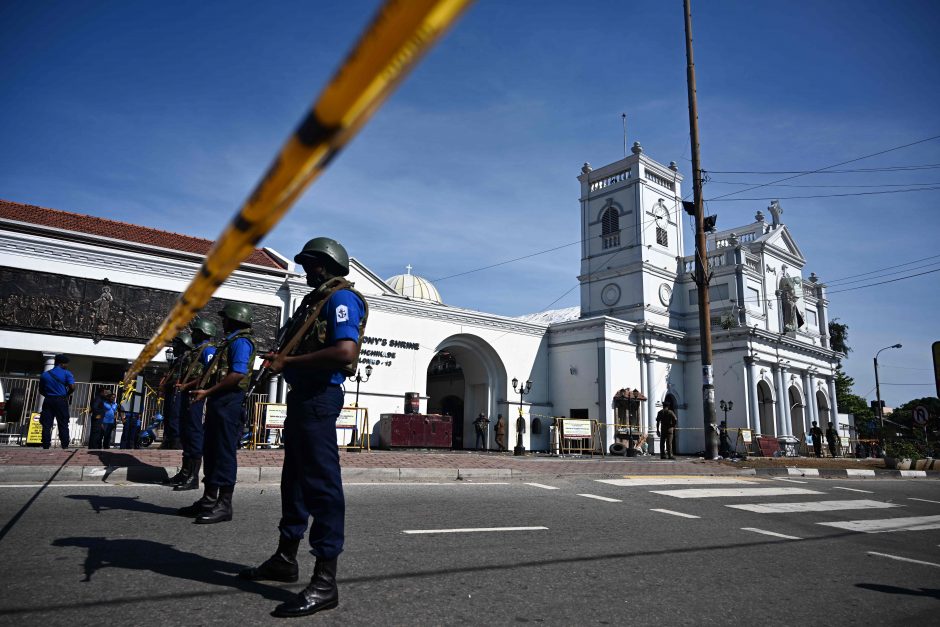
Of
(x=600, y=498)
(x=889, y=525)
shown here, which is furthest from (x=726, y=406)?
(x=600, y=498)

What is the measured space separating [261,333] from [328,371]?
19.3 m

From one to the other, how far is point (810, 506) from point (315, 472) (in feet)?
27.3

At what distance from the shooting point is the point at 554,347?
31.9m

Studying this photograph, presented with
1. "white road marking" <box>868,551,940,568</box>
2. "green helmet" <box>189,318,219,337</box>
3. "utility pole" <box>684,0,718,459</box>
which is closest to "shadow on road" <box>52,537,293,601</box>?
"green helmet" <box>189,318,219,337</box>

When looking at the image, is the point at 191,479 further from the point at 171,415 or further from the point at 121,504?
the point at 171,415

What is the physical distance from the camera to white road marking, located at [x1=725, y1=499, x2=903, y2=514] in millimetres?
8020

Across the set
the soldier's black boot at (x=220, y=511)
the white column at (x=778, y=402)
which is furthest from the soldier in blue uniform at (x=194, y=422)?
the white column at (x=778, y=402)

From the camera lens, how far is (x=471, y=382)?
30719mm

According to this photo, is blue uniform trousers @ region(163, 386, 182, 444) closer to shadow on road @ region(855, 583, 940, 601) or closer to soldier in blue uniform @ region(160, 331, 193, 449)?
soldier in blue uniform @ region(160, 331, 193, 449)

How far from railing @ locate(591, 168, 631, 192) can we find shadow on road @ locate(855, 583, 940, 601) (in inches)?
1322

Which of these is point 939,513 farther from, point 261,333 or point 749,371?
point 749,371

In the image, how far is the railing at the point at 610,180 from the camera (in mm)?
35719

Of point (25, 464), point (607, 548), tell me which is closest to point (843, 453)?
point (607, 548)

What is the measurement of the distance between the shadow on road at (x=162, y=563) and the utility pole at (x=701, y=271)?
17526 mm
